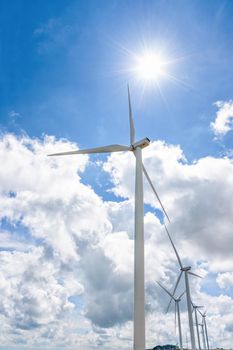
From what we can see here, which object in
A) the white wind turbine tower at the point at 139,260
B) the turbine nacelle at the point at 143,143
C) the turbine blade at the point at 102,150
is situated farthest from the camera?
the turbine blade at the point at 102,150

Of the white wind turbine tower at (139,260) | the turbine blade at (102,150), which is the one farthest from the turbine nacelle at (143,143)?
the turbine blade at (102,150)

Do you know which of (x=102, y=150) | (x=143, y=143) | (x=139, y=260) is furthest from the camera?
(x=102, y=150)

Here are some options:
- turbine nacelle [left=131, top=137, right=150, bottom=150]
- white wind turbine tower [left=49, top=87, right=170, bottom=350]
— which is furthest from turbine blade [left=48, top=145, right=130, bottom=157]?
white wind turbine tower [left=49, top=87, right=170, bottom=350]

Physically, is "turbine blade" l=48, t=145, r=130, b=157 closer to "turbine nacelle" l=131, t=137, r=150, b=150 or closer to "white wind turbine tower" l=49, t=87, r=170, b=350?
"turbine nacelle" l=131, t=137, r=150, b=150

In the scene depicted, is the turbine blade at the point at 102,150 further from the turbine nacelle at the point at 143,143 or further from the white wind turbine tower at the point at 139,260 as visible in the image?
the white wind turbine tower at the point at 139,260

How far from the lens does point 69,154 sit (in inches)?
2032

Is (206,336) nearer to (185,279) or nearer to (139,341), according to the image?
(185,279)

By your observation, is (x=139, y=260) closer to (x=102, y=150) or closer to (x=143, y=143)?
(x=143, y=143)

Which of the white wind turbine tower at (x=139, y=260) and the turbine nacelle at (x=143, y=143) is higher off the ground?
the turbine nacelle at (x=143, y=143)

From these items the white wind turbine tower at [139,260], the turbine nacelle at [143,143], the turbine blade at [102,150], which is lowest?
the white wind turbine tower at [139,260]

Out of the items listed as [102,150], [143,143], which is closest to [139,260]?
[143,143]

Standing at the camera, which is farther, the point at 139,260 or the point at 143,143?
the point at 143,143

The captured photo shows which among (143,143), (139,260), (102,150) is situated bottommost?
(139,260)

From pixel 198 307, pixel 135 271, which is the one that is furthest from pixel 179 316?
pixel 135 271
